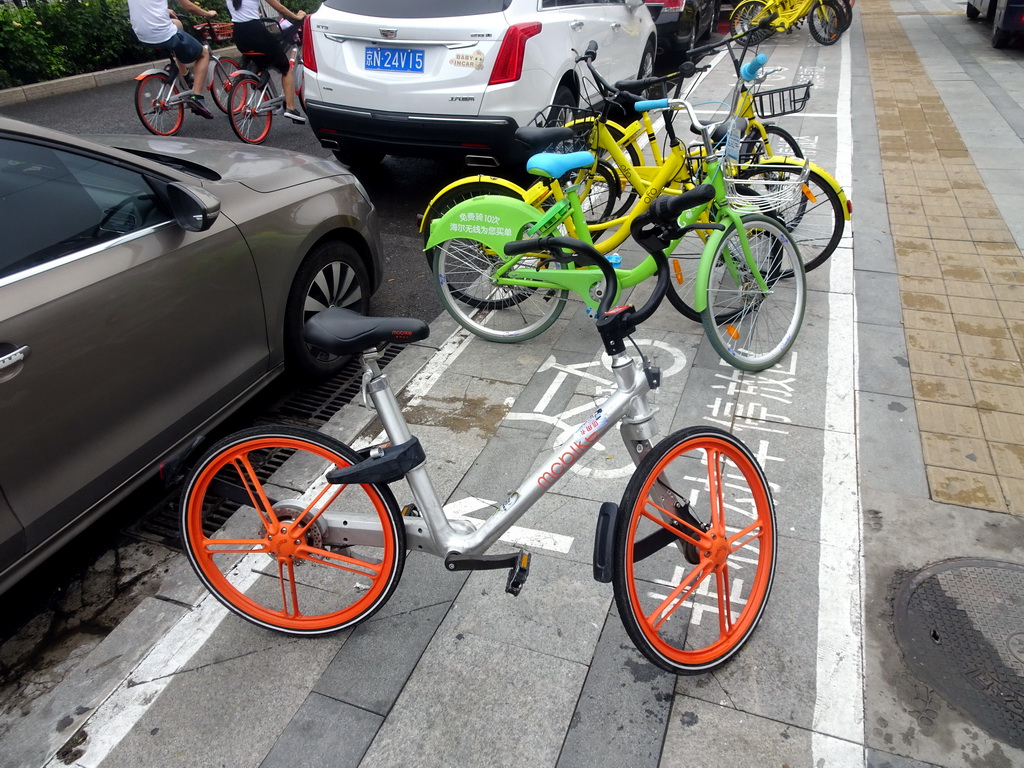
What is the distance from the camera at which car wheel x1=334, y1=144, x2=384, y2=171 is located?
6.18m

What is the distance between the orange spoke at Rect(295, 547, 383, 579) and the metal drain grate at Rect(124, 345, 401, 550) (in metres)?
0.89

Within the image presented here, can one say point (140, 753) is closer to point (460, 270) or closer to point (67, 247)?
point (67, 247)

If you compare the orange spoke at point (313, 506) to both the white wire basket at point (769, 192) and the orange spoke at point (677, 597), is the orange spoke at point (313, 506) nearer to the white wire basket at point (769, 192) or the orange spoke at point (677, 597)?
the orange spoke at point (677, 597)

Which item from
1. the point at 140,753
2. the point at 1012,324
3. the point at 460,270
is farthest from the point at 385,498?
the point at 1012,324

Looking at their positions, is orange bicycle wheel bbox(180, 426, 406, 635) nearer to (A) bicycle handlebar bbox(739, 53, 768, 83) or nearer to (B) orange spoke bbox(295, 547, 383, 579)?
(B) orange spoke bbox(295, 547, 383, 579)

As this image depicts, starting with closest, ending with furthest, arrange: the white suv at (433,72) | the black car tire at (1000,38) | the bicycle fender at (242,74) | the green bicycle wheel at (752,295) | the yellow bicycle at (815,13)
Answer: the green bicycle wheel at (752,295)
the white suv at (433,72)
the bicycle fender at (242,74)
the black car tire at (1000,38)
the yellow bicycle at (815,13)

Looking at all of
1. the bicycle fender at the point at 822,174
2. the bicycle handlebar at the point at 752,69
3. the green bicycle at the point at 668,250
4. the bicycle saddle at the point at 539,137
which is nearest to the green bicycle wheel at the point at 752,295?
the green bicycle at the point at 668,250

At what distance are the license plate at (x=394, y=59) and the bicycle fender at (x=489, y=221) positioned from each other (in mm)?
1961

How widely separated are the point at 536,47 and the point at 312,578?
434 cm

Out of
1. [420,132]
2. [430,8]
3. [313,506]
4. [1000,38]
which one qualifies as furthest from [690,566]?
[1000,38]

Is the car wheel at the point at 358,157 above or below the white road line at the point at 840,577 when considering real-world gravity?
above

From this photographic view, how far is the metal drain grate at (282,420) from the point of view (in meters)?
3.30

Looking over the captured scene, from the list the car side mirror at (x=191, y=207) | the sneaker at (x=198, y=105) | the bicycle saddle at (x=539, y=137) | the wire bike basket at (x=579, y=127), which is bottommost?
the sneaker at (x=198, y=105)

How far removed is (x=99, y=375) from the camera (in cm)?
277
